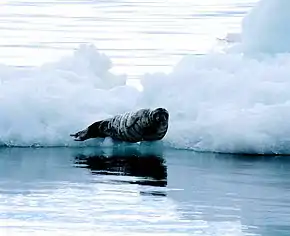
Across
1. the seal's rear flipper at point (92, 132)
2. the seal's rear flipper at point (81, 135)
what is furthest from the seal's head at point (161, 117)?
the seal's rear flipper at point (81, 135)

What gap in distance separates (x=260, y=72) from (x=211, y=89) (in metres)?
0.84

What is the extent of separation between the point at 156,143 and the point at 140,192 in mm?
4422

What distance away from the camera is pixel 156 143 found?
59.9 ft

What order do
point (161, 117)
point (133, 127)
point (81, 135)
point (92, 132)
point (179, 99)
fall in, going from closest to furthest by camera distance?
point (161, 117)
point (133, 127)
point (81, 135)
point (92, 132)
point (179, 99)

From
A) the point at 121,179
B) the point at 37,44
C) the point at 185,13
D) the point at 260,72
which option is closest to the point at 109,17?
the point at 185,13

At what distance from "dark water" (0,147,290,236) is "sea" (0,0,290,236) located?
0.01m

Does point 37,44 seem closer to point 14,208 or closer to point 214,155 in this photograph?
point 214,155

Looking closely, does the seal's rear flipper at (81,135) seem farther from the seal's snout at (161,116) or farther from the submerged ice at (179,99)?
the seal's snout at (161,116)

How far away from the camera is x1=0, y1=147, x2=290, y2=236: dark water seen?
38.7 ft

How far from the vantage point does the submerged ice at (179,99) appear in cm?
1753

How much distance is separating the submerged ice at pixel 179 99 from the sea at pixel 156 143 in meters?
0.02

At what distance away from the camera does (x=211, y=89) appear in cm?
1925

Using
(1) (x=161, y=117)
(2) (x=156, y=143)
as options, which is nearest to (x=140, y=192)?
(1) (x=161, y=117)

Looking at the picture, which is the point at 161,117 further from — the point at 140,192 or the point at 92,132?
the point at 140,192
